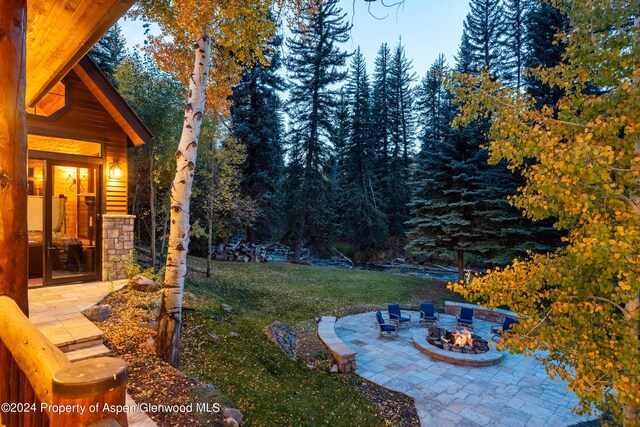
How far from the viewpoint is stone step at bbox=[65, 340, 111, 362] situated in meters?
3.53

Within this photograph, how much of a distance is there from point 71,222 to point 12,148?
5219 millimetres

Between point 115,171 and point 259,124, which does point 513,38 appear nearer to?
point 259,124

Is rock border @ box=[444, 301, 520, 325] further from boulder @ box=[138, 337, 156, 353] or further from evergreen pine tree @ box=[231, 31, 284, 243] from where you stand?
evergreen pine tree @ box=[231, 31, 284, 243]

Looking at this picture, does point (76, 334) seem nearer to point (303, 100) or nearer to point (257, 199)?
point (257, 199)

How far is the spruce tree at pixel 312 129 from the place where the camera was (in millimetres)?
20438

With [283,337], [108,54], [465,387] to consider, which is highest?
[108,54]

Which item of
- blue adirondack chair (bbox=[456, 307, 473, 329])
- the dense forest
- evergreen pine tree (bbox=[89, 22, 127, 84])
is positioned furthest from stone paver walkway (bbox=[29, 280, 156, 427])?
evergreen pine tree (bbox=[89, 22, 127, 84])

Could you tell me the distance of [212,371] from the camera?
4.55 metres

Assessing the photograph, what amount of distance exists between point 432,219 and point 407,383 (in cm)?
913

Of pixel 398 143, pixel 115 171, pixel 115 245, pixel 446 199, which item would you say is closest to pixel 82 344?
pixel 115 245

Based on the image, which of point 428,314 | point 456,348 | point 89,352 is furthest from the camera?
point 428,314

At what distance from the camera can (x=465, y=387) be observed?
6426mm

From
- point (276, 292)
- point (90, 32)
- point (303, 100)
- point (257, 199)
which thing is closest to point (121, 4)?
point (90, 32)

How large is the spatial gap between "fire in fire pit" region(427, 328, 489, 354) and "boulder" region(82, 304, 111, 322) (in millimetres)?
7425
